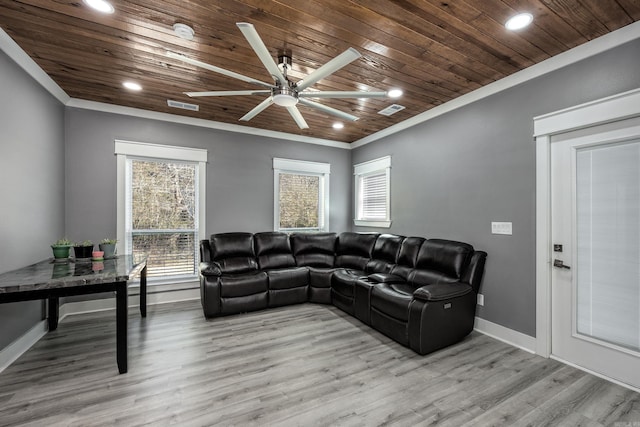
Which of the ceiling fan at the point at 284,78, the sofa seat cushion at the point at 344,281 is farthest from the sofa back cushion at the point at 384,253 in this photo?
the ceiling fan at the point at 284,78

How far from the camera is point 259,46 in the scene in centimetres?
174

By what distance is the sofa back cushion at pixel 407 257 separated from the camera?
362cm

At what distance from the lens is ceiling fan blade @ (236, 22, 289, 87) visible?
5.18 ft

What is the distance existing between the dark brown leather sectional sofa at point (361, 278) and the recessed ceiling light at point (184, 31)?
257 centimetres

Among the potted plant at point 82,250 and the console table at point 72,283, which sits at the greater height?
the potted plant at point 82,250

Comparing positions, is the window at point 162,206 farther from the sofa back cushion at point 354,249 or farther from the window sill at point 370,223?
the window sill at point 370,223

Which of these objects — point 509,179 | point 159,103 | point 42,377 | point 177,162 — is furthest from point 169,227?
point 509,179

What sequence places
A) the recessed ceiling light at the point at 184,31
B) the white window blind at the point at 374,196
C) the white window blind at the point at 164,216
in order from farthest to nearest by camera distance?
the white window blind at the point at 374,196 < the white window blind at the point at 164,216 < the recessed ceiling light at the point at 184,31

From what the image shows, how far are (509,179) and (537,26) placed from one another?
55.3 inches

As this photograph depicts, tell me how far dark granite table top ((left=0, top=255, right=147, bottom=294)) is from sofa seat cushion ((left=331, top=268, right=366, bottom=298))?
242 cm

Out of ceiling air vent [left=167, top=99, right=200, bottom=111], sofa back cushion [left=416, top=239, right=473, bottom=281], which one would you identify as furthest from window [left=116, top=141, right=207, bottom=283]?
sofa back cushion [left=416, top=239, right=473, bottom=281]

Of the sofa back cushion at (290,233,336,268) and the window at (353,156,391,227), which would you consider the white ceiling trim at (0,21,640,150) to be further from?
the sofa back cushion at (290,233,336,268)

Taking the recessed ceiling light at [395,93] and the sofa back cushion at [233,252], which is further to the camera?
the sofa back cushion at [233,252]

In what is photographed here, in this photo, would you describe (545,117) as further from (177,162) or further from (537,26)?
(177,162)
